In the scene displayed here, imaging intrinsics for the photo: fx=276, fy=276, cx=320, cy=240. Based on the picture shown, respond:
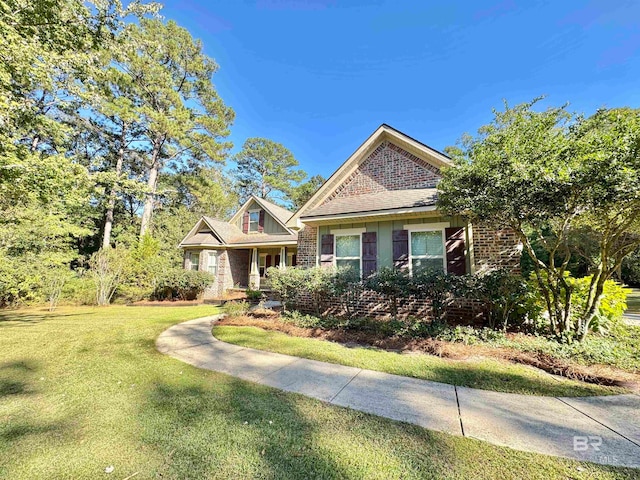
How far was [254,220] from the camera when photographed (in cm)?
1814

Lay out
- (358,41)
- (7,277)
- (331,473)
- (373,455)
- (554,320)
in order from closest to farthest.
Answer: (331,473), (373,455), (554,320), (7,277), (358,41)

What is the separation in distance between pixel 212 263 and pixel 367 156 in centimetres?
1186

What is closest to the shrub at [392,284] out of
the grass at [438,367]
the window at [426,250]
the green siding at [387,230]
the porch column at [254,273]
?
the window at [426,250]

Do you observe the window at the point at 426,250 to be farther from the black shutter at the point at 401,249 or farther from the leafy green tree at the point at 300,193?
the leafy green tree at the point at 300,193

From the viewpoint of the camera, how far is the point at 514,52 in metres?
11.3

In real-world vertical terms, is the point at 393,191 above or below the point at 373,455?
above

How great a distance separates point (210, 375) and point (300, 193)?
99.3 feet

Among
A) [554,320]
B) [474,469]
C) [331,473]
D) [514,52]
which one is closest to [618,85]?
[514,52]

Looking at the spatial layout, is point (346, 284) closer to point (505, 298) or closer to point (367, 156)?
point (505, 298)

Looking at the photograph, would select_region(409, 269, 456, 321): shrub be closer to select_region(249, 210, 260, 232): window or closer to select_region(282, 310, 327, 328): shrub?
select_region(282, 310, 327, 328): shrub

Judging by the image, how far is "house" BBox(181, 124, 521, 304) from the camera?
761 cm

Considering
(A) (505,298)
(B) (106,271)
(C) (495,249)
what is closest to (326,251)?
(C) (495,249)

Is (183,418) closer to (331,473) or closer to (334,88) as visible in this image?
(331,473)

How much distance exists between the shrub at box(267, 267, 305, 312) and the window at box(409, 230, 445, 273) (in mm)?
3423
